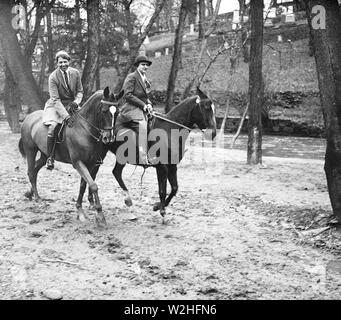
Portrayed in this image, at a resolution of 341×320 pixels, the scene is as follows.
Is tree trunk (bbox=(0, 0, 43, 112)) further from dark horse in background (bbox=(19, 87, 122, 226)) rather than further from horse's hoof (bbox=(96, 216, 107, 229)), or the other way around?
horse's hoof (bbox=(96, 216, 107, 229))

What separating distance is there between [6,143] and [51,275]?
16.0 metres

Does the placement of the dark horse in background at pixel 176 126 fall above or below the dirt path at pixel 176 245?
above

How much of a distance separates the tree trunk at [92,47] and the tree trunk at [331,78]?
10.5 m

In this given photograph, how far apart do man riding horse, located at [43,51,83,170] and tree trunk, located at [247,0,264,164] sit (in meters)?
7.94

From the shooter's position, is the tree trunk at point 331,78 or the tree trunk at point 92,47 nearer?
the tree trunk at point 331,78

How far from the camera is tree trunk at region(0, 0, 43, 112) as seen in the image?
16266 mm

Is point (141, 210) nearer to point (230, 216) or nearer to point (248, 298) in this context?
point (230, 216)

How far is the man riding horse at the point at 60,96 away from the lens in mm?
9195

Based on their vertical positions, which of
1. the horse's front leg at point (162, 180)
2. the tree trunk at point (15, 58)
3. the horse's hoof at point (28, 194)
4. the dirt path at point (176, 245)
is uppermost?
the tree trunk at point (15, 58)

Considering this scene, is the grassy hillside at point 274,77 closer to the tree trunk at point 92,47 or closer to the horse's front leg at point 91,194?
the tree trunk at point 92,47

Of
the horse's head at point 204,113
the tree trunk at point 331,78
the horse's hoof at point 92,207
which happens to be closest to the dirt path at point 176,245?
the horse's hoof at point 92,207

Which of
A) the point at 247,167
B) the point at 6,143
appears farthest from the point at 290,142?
the point at 6,143

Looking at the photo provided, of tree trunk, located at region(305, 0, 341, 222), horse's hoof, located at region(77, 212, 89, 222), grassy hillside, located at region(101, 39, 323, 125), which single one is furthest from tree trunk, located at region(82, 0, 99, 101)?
grassy hillside, located at region(101, 39, 323, 125)

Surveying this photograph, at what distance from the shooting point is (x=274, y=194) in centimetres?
1181
